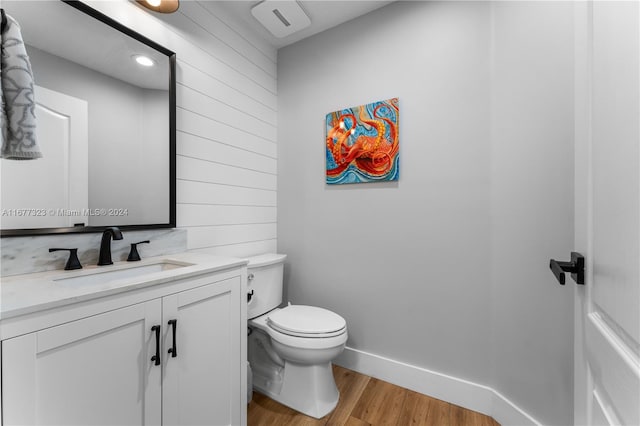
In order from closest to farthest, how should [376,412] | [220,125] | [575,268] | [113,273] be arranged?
[575,268], [113,273], [376,412], [220,125]

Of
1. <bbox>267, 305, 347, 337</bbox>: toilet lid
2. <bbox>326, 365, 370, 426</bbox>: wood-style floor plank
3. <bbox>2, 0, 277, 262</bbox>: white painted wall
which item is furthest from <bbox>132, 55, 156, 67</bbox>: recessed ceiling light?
<bbox>326, 365, 370, 426</bbox>: wood-style floor plank

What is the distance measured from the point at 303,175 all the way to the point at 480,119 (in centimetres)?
121

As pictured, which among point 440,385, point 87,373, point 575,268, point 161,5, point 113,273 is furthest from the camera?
point 440,385

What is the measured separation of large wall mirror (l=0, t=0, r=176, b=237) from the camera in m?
1.04

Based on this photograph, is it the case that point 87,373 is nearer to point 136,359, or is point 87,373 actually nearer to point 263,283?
point 136,359

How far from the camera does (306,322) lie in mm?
1558

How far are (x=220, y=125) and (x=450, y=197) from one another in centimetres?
150

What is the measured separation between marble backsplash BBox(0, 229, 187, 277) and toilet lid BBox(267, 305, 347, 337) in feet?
2.35

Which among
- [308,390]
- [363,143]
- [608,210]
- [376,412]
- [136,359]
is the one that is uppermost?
[363,143]

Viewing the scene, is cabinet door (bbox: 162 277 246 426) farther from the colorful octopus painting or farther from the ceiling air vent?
the ceiling air vent

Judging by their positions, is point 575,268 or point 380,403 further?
point 380,403

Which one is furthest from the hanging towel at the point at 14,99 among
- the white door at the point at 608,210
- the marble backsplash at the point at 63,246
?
the white door at the point at 608,210

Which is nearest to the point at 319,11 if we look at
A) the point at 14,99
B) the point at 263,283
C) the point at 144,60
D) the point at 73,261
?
the point at 144,60

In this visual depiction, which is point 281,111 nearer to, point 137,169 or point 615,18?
point 137,169
